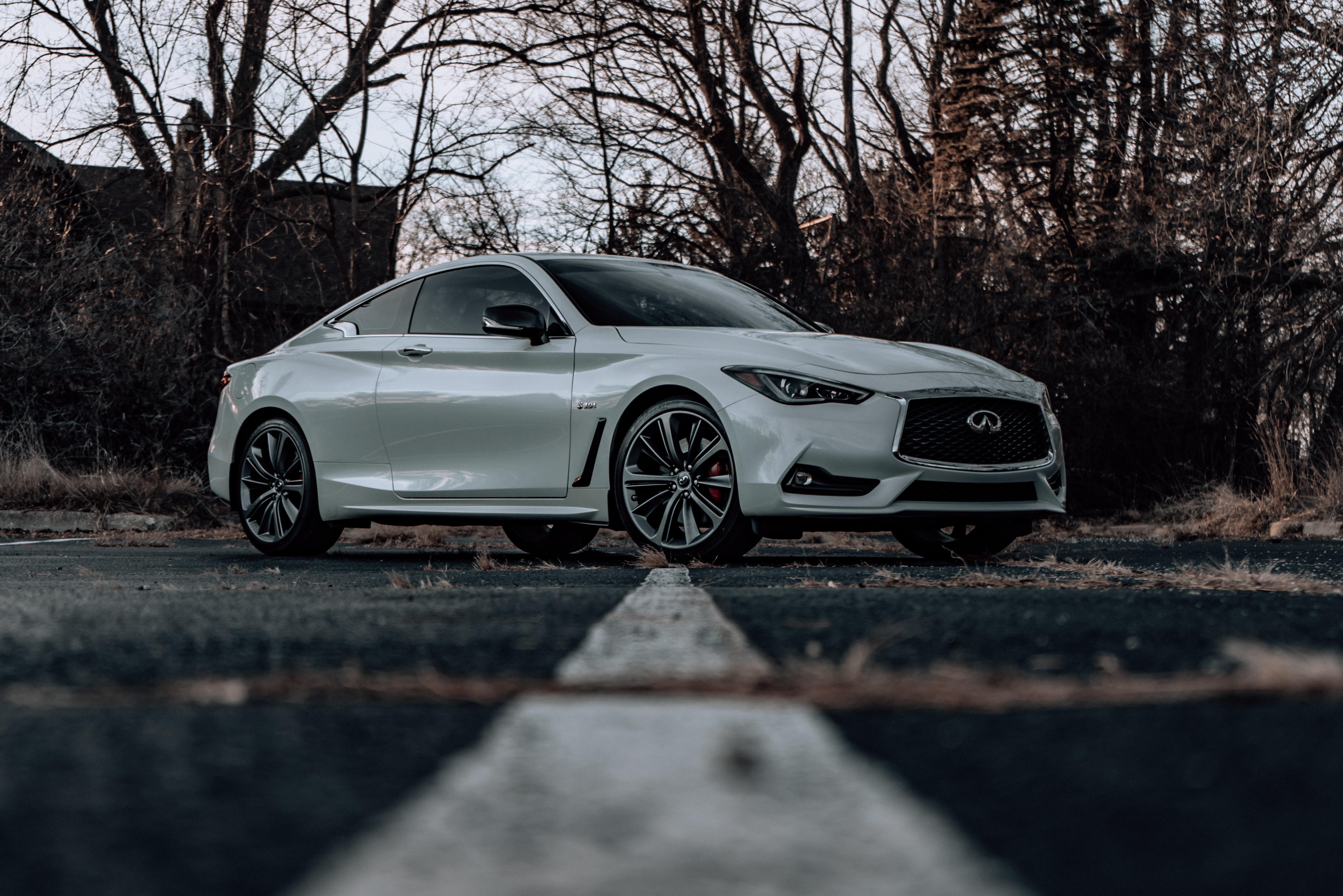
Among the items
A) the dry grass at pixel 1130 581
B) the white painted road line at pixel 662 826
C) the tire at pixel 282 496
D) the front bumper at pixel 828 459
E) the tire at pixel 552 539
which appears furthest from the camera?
the tire at pixel 552 539

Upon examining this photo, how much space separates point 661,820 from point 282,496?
23.3 ft

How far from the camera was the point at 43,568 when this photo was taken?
6.56 metres

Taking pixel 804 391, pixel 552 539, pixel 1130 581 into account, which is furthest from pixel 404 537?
pixel 1130 581

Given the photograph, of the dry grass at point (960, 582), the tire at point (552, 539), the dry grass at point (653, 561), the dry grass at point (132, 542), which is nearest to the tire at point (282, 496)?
the dry grass at point (132, 542)

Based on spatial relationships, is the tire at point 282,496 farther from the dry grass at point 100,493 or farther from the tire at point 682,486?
the dry grass at point 100,493

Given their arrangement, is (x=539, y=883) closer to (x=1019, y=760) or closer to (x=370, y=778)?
(x=370, y=778)

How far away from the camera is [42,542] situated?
31.4 feet

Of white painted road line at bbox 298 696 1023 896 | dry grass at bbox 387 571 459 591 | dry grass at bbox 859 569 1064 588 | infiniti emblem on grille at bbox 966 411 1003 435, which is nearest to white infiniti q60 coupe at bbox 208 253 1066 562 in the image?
infiniti emblem on grille at bbox 966 411 1003 435

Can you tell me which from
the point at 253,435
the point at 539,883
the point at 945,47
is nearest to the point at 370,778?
the point at 539,883

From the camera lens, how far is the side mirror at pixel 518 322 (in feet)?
23.3

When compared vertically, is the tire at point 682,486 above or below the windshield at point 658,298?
below

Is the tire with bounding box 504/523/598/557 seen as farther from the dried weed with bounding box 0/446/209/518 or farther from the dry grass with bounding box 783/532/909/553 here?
the dried weed with bounding box 0/446/209/518

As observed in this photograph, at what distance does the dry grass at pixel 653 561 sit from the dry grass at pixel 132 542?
3913 millimetres

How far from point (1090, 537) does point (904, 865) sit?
976cm
